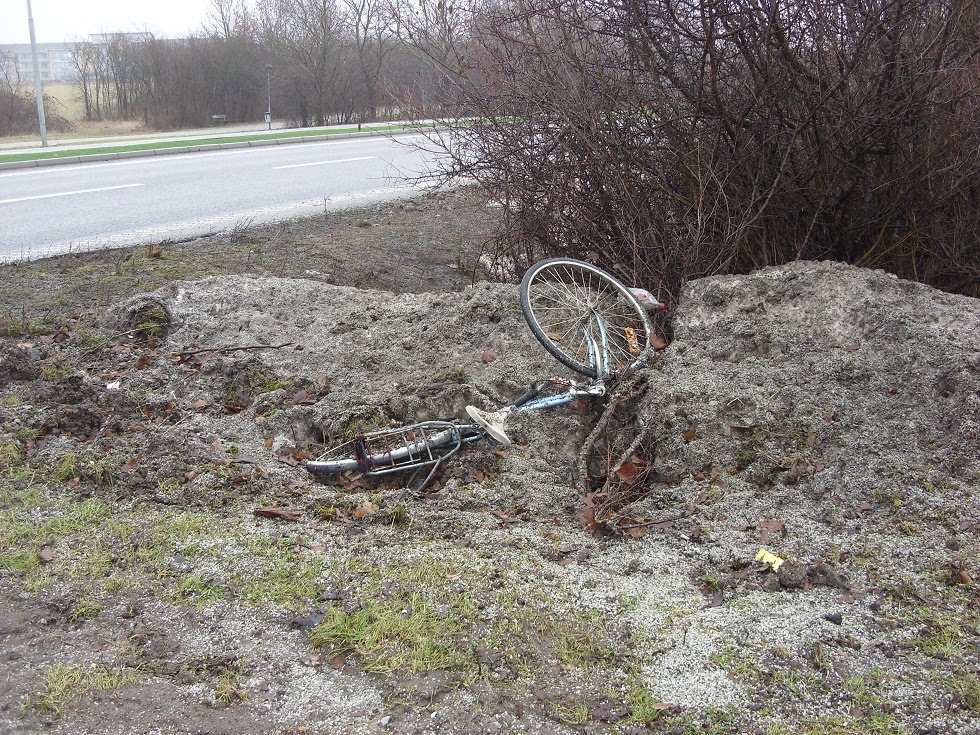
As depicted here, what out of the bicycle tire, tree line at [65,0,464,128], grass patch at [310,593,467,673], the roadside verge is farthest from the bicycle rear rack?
tree line at [65,0,464,128]

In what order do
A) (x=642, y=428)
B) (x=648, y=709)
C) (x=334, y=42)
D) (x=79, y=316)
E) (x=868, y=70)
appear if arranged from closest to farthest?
(x=648, y=709) → (x=642, y=428) → (x=868, y=70) → (x=79, y=316) → (x=334, y=42)

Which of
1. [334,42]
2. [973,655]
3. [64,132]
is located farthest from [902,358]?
[64,132]

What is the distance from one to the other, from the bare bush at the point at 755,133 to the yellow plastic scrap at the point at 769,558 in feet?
9.26

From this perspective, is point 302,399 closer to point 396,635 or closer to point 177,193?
point 396,635

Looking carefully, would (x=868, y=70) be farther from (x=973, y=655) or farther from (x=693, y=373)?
(x=973, y=655)

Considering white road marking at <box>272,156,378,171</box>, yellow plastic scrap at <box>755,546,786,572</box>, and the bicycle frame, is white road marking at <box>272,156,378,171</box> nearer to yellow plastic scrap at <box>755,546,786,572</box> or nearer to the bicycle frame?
the bicycle frame

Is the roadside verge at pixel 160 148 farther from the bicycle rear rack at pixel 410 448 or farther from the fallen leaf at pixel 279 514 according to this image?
the fallen leaf at pixel 279 514

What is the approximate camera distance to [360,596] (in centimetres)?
329

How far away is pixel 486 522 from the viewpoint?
3951 mm

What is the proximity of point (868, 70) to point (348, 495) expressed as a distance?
4.21 meters

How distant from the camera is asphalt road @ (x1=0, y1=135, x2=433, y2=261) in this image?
9500mm

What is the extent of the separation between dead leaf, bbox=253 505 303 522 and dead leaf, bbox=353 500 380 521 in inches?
9.7

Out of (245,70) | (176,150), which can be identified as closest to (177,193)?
(176,150)

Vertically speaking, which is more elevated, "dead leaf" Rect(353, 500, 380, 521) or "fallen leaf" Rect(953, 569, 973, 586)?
"fallen leaf" Rect(953, 569, 973, 586)
